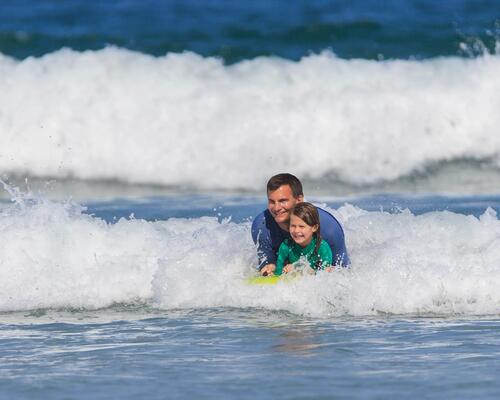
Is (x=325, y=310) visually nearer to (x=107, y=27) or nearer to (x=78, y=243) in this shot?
(x=78, y=243)

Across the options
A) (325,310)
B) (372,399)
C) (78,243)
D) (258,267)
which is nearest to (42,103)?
(78,243)

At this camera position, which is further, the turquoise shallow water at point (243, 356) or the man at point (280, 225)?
the man at point (280, 225)

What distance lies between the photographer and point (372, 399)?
218 inches

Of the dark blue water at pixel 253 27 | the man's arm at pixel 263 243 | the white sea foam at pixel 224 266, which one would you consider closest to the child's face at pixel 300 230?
the white sea foam at pixel 224 266

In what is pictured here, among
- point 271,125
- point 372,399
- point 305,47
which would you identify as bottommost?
point 372,399

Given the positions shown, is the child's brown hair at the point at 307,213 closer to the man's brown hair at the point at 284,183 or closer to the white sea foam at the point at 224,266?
the man's brown hair at the point at 284,183

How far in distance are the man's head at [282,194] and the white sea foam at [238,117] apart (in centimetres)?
566

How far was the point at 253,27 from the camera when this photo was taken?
57.2 feet

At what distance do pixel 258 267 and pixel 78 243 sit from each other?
5.14ft

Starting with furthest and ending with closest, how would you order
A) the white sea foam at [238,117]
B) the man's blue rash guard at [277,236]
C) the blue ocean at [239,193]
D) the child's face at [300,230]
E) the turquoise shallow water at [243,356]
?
the white sea foam at [238,117] → the man's blue rash guard at [277,236] → the child's face at [300,230] → the blue ocean at [239,193] → the turquoise shallow water at [243,356]

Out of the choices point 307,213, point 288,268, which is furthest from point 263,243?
point 307,213

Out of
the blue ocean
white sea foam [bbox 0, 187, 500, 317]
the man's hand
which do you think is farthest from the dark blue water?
the man's hand

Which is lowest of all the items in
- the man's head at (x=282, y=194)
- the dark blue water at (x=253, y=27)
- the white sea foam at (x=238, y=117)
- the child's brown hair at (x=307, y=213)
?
the child's brown hair at (x=307, y=213)

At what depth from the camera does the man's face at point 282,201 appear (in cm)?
798
